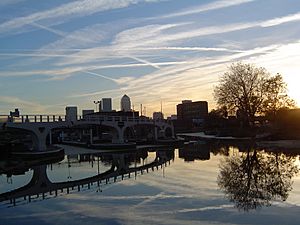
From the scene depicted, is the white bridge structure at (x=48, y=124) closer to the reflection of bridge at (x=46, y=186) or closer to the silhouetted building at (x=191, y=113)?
the reflection of bridge at (x=46, y=186)

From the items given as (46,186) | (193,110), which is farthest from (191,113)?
(46,186)

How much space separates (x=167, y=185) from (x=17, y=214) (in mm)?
9497

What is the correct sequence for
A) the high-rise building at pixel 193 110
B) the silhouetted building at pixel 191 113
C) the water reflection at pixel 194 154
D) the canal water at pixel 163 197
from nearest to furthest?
the canal water at pixel 163 197, the water reflection at pixel 194 154, the silhouetted building at pixel 191 113, the high-rise building at pixel 193 110

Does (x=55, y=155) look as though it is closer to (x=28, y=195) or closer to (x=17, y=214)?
(x=28, y=195)

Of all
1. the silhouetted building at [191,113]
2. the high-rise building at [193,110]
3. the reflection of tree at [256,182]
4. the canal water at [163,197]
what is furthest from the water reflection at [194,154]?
the high-rise building at [193,110]

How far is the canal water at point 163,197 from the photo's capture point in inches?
595

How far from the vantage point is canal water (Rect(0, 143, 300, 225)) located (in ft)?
49.6

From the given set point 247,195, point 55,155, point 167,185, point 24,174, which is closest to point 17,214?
point 167,185

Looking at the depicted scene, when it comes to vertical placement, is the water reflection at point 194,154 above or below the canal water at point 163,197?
above

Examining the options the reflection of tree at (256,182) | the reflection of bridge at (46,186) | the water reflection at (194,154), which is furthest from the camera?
the water reflection at (194,154)

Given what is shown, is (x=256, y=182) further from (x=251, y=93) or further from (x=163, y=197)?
(x=251, y=93)

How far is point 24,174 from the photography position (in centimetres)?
3350

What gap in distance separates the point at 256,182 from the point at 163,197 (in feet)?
22.8

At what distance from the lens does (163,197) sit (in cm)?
1947
